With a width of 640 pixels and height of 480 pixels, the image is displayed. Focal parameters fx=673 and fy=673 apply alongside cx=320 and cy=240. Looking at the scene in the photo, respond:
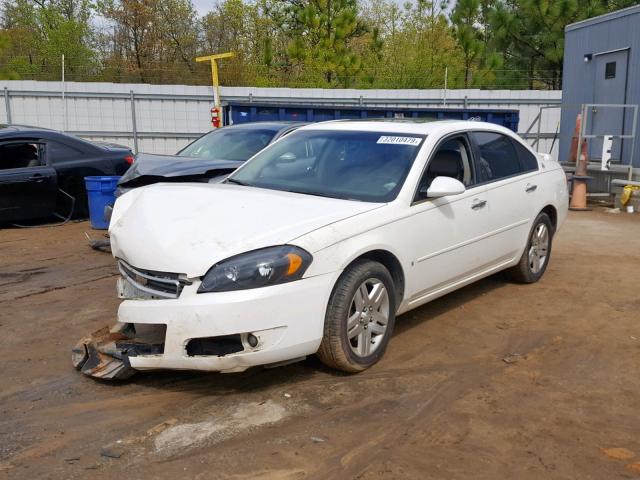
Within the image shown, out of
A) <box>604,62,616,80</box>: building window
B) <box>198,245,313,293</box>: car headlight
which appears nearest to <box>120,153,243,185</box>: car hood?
<box>198,245,313,293</box>: car headlight

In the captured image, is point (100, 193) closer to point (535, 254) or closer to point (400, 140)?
point (400, 140)

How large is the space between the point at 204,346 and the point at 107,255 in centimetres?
448

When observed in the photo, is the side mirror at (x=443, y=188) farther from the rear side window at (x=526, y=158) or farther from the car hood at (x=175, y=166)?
the car hood at (x=175, y=166)

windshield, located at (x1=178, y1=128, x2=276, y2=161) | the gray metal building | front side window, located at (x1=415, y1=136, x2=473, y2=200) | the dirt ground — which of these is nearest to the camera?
the dirt ground

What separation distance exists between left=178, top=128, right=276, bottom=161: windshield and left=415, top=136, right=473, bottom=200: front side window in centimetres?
352

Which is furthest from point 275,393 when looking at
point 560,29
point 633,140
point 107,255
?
point 560,29

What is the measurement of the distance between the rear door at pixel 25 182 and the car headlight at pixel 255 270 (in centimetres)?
641

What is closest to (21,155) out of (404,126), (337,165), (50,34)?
(337,165)

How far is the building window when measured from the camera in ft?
44.7

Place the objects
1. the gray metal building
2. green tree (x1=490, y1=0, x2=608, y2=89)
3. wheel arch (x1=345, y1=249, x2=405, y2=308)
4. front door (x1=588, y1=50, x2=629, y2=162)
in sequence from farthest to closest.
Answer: green tree (x1=490, y1=0, x2=608, y2=89) < front door (x1=588, y1=50, x2=629, y2=162) < the gray metal building < wheel arch (x1=345, y1=249, x2=405, y2=308)

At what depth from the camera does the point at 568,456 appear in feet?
10.9

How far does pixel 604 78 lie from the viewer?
45.8 feet

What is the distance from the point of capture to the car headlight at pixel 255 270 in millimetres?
3670

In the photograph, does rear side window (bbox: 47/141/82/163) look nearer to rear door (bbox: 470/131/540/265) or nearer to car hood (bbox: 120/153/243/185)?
car hood (bbox: 120/153/243/185)
